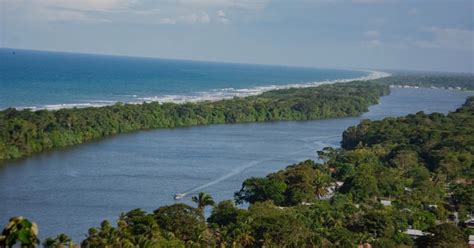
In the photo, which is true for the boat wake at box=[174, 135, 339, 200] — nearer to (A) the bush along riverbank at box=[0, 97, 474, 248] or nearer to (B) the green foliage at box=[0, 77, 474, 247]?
(B) the green foliage at box=[0, 77, 474, 247]

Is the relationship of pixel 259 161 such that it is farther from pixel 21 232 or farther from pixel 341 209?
pixel 21 232

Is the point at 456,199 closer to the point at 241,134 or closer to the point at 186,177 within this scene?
the point at 186,177

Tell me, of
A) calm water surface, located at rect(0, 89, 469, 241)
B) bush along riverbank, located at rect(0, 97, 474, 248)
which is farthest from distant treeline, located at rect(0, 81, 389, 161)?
bush along riverbank, located at rect(0, 97, 474, 248)

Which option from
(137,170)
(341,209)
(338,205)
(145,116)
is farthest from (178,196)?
(145,116)

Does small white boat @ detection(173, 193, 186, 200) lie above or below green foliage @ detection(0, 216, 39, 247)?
below

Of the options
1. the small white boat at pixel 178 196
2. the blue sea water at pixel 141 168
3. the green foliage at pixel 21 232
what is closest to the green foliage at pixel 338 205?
the green foliage at pixel 21 232
